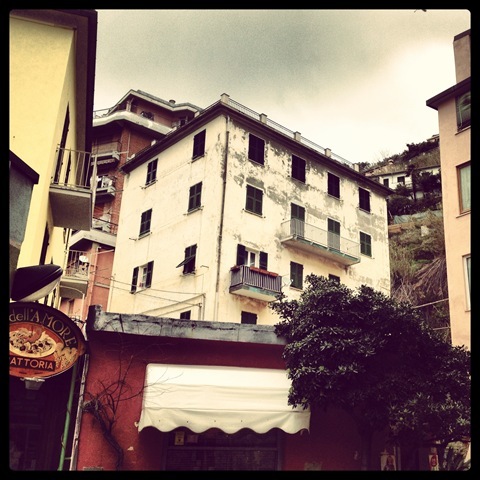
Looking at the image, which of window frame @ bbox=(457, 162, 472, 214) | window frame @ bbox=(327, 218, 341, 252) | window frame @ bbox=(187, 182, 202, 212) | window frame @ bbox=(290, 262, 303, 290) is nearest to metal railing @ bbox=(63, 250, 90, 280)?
window frame @ bbox=(187, 182, 202, 212)

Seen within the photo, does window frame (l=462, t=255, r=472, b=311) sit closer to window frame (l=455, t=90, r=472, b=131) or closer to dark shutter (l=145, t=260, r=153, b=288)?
window frame (l=455, t=90, r=472, b=131)

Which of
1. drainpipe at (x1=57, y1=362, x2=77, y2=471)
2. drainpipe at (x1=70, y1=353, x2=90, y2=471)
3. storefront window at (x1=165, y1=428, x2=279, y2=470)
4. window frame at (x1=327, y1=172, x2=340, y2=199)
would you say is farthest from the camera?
window frame at (x1=327, y1=172, x2=340, y2=199)

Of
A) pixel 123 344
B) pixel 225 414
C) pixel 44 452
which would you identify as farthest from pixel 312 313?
pixel 44 452

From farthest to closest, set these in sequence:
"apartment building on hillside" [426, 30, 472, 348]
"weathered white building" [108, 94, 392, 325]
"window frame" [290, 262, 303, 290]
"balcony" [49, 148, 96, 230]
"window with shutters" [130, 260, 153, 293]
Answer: "window with shutters" [130, 260, 153, 293]
"window frame" [290, 262, 303, 290]
"weathered white building" [108, 94, 392, 325]
"apartment building on hillside" [426, 30, 472, 348]
"balcony" [49, 148, 96, 230]

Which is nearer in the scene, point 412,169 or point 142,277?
point 142,277

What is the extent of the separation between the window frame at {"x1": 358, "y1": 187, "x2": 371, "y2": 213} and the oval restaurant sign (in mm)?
25661

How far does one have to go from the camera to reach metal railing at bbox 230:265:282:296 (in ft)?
78.8

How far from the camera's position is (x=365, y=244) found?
31.8 meters

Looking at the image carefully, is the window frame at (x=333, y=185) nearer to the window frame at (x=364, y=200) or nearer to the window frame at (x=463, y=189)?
the window frame at (x=364, y=200)

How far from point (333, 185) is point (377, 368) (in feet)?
70.2

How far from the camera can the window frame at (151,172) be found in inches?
1212

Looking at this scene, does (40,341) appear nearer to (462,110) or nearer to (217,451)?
(217,451)

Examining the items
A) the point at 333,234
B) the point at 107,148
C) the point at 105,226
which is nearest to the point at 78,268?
the point at 105,226
